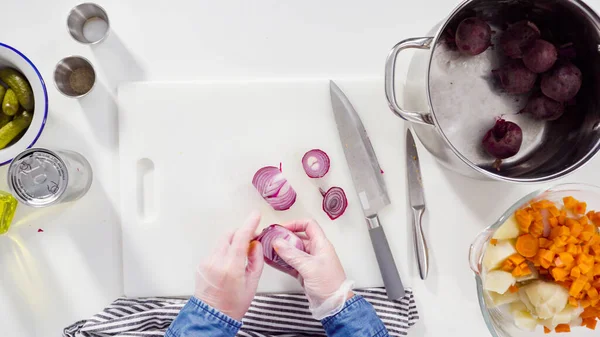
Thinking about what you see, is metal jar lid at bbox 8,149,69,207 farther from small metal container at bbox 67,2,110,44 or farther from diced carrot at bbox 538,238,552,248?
diced carrot at bbox 538,238,552,248

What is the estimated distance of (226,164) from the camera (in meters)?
1.14

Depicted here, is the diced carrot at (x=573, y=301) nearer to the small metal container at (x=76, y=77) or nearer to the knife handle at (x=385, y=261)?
the knife handle at (x=385, y=261)

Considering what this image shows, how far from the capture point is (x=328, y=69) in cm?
116

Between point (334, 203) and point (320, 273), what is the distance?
0.19m

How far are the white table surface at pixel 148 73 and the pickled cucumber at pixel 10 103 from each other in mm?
115

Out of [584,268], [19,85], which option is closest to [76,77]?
[19,85]

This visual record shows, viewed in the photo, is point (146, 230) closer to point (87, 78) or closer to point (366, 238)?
point (87, 78)

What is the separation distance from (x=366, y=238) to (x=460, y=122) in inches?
14.1

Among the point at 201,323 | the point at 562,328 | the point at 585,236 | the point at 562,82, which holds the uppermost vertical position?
the point at 562,82

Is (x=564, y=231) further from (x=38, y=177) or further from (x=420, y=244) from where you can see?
(x=38, y=177)

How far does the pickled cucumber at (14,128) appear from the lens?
1.03m

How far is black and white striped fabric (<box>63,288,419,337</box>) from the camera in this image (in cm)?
108

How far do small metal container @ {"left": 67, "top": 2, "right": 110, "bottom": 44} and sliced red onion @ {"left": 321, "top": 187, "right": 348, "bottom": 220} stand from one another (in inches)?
26.6

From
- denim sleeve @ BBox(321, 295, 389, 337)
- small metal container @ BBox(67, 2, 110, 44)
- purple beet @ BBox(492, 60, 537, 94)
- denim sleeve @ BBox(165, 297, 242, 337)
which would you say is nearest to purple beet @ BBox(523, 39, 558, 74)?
purple beet @ BBox(492, 60, 537, 94)
